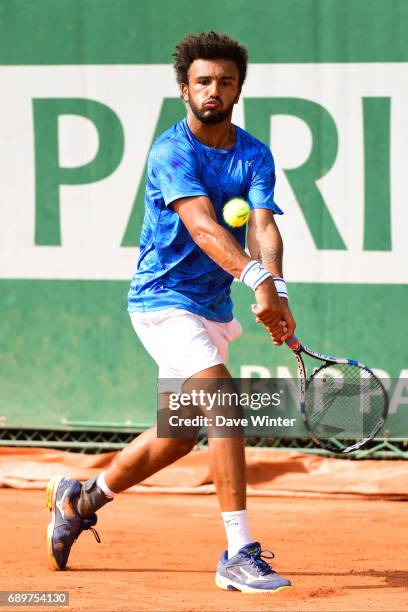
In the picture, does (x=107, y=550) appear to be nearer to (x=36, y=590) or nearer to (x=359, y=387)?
(x=36, y=590)

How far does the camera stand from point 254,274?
347 cm

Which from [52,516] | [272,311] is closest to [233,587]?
[52,516]

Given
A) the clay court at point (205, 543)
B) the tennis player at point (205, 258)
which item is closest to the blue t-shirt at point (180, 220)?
the tennis player at point (205, 258)

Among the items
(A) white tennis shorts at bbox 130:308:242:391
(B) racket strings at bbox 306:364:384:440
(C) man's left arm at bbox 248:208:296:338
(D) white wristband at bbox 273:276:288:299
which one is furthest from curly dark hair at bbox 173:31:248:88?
(B) racket strings at bbox 306:364:384:440

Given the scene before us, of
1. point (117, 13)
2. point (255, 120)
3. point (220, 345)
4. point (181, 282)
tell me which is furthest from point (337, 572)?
point (117, 13)

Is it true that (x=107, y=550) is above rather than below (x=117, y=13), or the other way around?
below

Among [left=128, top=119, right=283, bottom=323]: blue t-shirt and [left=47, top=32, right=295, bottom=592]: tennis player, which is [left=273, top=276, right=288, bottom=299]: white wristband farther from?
[left=128, top=119, right=283, bottom=323]: blue t-shirt

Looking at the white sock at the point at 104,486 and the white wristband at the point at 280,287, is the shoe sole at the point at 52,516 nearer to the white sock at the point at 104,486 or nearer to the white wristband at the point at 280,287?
the white sock at the point at 104,486

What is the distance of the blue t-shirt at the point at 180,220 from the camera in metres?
3.78

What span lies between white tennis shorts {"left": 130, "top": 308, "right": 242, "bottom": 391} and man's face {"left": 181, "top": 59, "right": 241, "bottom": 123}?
2.15ft

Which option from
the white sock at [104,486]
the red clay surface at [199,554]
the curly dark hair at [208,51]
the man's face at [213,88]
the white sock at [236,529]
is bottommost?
the red clay surface at [199,554]

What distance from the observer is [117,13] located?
5.81 m

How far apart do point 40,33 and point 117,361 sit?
1719mm

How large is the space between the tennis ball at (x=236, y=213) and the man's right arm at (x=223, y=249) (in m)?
0.05
